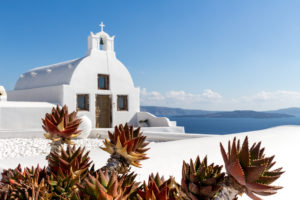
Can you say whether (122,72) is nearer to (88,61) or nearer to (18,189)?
(88,61)

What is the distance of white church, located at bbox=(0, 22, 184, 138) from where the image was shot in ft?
57.6

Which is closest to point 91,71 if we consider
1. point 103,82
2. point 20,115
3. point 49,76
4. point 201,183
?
point 103,82

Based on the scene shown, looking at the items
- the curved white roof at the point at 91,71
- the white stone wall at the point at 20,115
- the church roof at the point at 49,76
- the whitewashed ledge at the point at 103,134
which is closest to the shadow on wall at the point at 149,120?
the curved white roof at the point at 91,71

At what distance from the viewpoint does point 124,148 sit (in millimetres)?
1167

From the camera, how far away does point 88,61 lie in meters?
18.5

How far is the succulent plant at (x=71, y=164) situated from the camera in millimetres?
1184

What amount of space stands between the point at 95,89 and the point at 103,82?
103cm

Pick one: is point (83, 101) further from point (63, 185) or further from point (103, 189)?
point (103, 189)

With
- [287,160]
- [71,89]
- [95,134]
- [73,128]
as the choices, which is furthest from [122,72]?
[73,128]

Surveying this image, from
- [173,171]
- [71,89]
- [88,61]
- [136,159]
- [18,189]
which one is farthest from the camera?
[88,61]

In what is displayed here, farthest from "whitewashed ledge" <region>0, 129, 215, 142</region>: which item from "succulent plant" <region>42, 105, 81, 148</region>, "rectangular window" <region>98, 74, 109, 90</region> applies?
"succulent plant" <region>42, 105, 81, 148</region>

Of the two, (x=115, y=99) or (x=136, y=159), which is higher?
(x=115, y=99)

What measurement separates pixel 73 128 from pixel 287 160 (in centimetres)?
387

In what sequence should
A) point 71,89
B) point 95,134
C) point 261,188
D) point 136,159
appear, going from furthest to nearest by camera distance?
1. point 71,89
2. point 95,134
3. point 136,159
4. point 261,188
